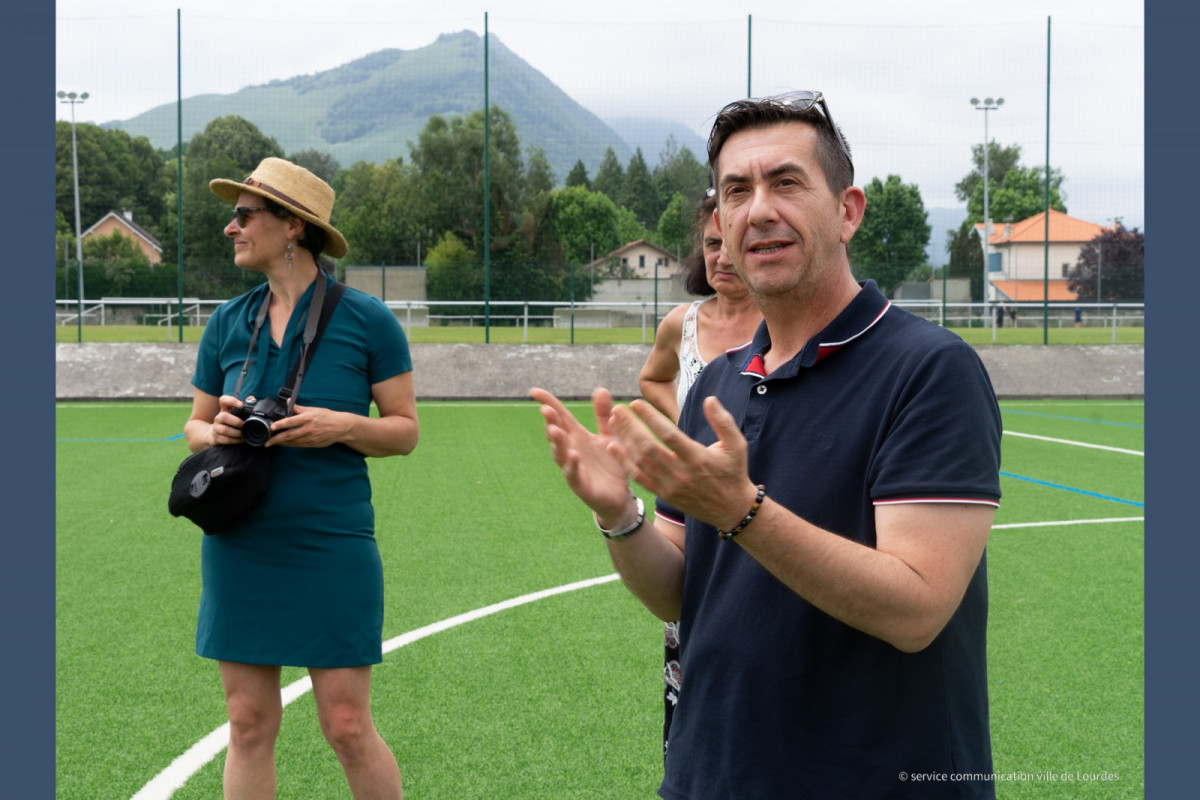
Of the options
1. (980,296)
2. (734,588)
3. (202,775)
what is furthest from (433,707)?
(980,296)

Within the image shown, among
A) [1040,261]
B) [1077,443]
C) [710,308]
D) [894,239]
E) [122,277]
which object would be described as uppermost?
[894,239]

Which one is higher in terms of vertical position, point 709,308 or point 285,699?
point 709,308

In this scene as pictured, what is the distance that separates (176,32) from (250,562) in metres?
20.3

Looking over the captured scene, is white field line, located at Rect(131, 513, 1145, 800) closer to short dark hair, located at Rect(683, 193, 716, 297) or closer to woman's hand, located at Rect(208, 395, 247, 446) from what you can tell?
woman's hand, located at Rect(208, 395, 247, 446)

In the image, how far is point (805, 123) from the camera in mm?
1775

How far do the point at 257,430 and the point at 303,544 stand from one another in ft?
1.19

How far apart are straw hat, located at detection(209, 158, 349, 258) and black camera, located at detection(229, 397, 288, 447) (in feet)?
2.16

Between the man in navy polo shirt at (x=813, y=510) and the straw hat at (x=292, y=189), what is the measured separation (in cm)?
177

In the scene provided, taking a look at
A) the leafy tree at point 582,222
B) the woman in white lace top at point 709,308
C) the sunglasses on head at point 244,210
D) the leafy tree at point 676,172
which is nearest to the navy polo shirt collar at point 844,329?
the woman in white lace top at point 709,308

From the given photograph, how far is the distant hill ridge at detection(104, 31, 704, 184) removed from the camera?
21312mm

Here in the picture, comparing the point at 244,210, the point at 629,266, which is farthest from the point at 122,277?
the point at 244,210

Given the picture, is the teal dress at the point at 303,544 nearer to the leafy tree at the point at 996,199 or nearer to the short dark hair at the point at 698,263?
the short dark hair at the point at 698,263

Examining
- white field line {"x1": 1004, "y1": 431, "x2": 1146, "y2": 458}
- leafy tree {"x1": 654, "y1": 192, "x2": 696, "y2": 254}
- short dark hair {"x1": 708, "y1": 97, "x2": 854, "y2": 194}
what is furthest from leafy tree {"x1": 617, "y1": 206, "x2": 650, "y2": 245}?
short dark hair {"x1": 708, "y1": 97, "x2": 854, "y2": 194}

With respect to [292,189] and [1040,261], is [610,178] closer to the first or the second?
[1040,261]
